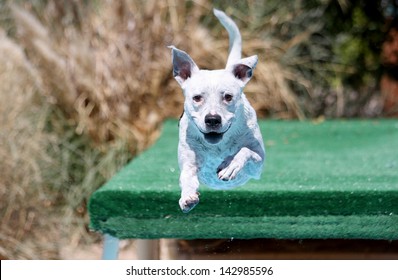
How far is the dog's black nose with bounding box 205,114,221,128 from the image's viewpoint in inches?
40.4

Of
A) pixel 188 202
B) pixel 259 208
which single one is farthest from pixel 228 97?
pixel 259 208

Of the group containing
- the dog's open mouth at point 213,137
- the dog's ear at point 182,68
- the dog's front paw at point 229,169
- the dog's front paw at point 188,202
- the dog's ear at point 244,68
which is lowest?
the dog's front paw at point 188,202

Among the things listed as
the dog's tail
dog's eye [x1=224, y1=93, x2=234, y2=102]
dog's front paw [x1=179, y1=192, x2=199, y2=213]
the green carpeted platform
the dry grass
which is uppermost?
the dry grass

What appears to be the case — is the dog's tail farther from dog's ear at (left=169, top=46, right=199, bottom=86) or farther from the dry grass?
the dry grass

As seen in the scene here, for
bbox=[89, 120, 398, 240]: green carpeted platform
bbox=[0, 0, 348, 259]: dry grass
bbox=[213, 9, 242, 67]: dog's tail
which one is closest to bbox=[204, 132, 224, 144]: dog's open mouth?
bbox=[213, 9, 242, 67]: dog's tail

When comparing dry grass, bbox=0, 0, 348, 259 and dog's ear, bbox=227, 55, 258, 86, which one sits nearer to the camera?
dog's ear, bbox=227, 55, 258, 86

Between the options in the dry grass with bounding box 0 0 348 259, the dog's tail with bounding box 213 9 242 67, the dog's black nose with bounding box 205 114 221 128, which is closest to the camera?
the dog's black nose with bounding box 205 114 221 128

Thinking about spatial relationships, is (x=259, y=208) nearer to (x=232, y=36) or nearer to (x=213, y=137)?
(x=232, y=36)

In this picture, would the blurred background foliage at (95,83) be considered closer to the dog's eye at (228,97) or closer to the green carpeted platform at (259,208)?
the green carpeted platform at (259,208)

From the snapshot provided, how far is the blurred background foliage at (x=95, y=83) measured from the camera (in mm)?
5047

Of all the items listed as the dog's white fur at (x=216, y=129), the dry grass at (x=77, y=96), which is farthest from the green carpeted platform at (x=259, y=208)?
the dog's white fur at (x=216, y=129)

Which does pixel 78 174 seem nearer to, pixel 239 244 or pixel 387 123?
pixel 239 244

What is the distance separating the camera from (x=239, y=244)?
4102 mm
